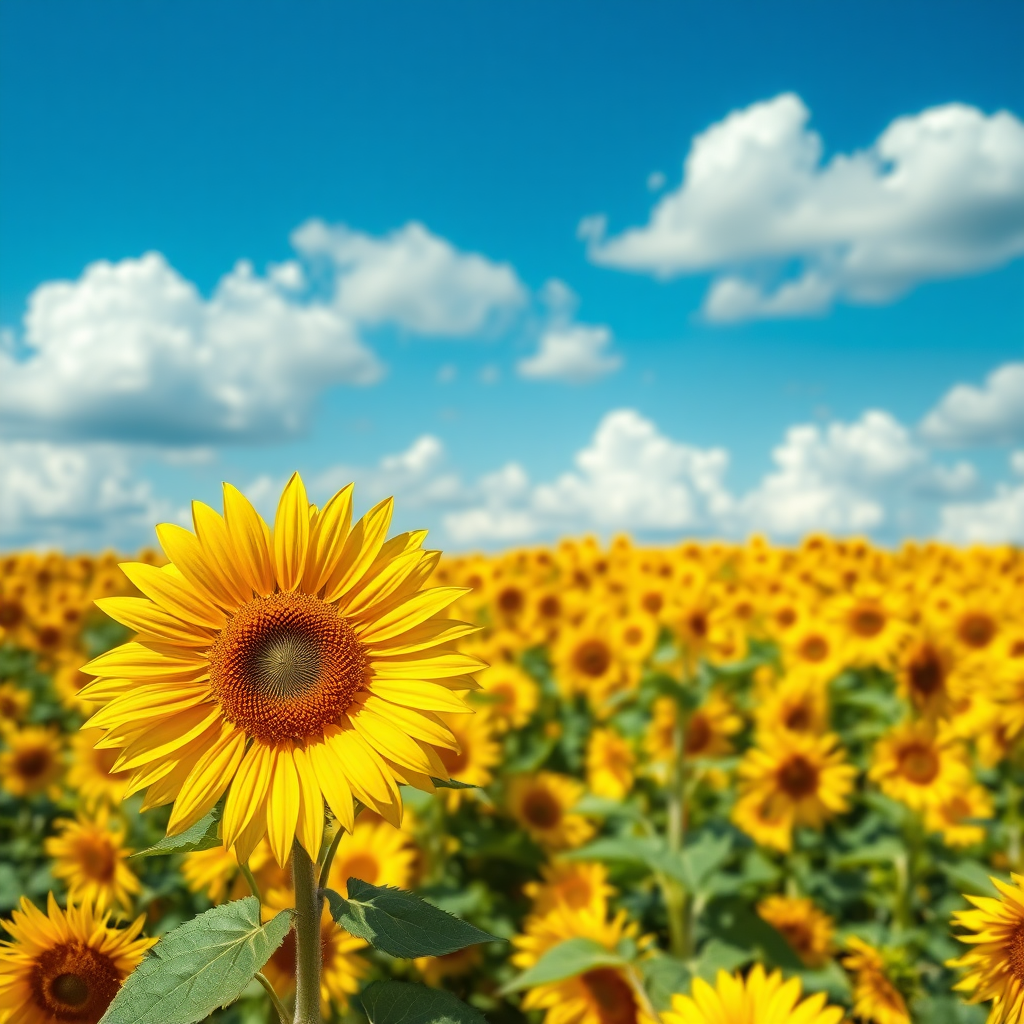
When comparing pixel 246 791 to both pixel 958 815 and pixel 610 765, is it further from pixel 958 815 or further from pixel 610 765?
pixel 958 815

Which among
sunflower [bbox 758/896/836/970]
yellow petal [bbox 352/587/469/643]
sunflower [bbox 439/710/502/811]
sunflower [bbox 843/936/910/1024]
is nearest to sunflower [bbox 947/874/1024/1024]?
yellow petal [bbox 352/587/469/643]

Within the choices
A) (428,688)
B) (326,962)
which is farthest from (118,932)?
(326,962)

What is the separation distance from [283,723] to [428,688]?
331mm

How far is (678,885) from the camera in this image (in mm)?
5332

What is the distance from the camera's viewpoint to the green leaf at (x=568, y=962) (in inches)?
132

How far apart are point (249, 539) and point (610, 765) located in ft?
18.7

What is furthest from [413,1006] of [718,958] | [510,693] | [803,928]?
[510,693]

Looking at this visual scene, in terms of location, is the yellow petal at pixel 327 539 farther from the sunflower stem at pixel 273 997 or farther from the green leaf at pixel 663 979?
the green leaf at pixel 663 979

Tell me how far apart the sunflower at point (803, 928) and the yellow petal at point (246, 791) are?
4.25 m

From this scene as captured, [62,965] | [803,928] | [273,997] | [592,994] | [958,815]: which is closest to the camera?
[273,997]

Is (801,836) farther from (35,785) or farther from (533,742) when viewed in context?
(35,785)

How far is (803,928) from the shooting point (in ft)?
18.7

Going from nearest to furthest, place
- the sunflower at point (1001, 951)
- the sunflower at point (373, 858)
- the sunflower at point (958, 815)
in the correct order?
the sunflower at point (1001, 951) → the sunflower at point (373, 858) → the sunflower at point (958, 815)

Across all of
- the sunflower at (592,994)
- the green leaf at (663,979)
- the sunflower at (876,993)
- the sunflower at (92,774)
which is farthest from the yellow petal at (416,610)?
the sunflower at (92,774)
